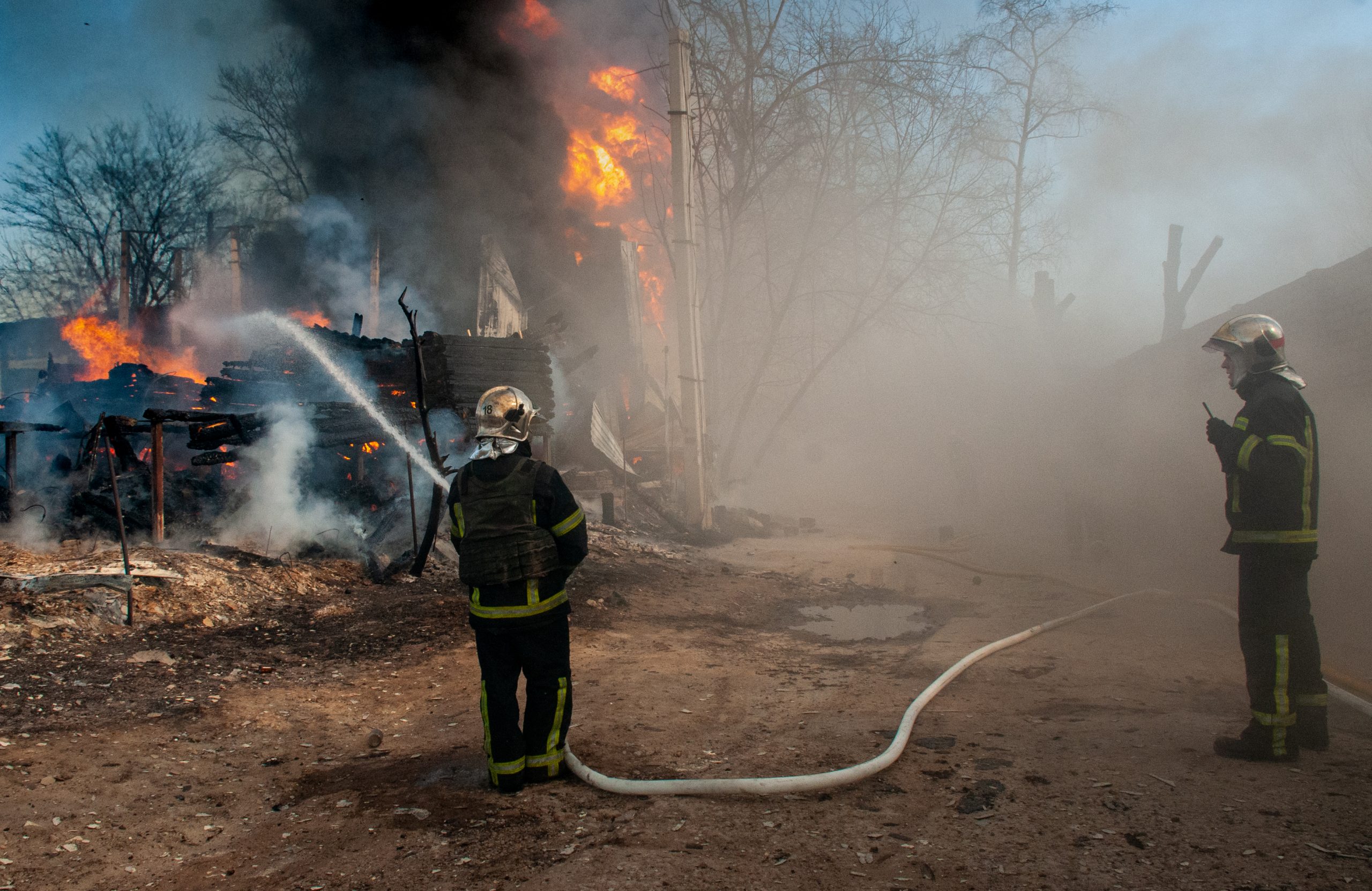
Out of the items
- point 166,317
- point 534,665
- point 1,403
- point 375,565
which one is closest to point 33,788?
point 534,665

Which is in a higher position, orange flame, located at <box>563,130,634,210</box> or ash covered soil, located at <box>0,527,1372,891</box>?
→ orange flame, located at <box>563,130,634,210</box>

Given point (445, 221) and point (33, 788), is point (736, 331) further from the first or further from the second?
point (33, 788)

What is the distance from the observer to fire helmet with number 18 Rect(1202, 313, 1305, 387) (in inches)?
155

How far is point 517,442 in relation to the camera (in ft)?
12.7

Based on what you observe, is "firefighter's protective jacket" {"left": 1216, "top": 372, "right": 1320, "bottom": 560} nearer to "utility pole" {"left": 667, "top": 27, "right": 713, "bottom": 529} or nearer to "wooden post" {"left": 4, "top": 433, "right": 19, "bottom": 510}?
"utility pole" {"left": 667, "top": 27, "right": 713, "bottom": 529}

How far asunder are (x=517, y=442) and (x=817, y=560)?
8.07 metres

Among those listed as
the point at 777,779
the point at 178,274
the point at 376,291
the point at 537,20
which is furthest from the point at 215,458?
the point at 178,274

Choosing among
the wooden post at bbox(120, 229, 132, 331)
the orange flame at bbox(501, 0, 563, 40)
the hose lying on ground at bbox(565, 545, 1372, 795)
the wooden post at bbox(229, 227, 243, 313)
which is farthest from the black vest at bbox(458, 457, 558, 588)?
the wooden post at bbox(120, 229, 132, 331)

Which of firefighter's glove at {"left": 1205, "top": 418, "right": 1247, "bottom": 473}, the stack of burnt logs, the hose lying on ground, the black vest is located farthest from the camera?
the stack of burnt logs

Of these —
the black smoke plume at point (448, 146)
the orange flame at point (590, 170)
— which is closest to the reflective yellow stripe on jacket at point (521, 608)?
the black smoke plume at point (448, 146)

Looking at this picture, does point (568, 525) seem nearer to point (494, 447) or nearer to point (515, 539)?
point (515, 539)

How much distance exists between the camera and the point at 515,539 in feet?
12.1

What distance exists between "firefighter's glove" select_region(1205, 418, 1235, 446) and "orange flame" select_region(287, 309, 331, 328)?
20.8 metres

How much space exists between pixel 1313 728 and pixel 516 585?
12.1ft
